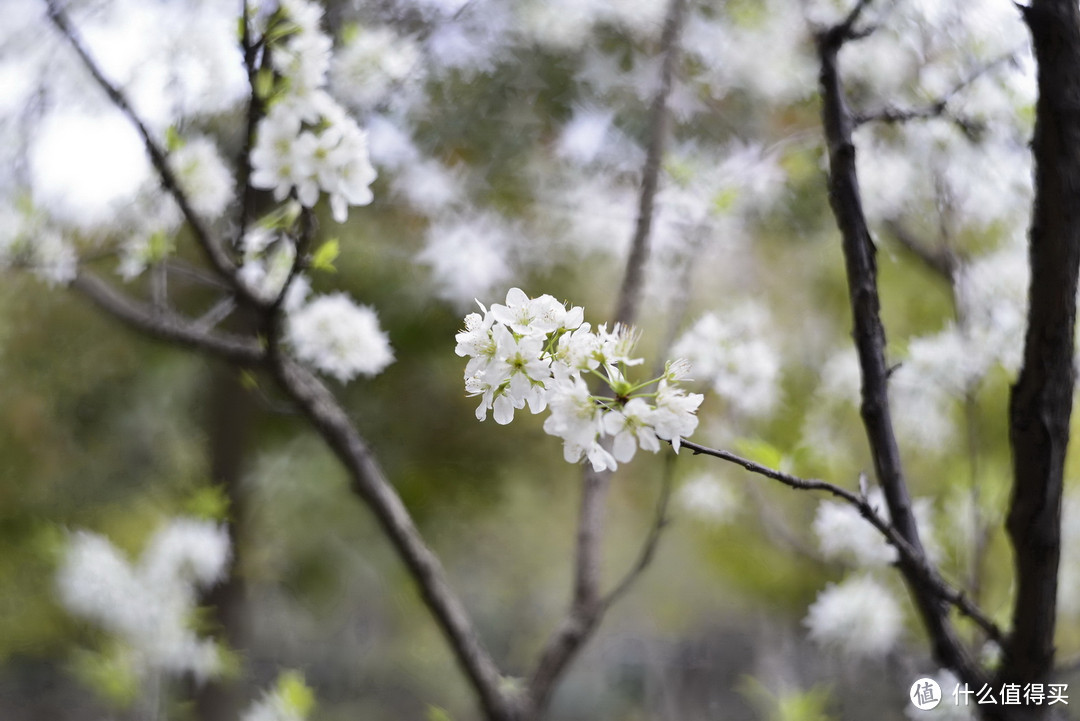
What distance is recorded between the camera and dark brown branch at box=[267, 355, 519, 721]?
78 cm

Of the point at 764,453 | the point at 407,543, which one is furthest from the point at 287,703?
the point at 764,453

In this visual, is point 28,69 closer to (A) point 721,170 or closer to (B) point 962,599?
(A) point 721,170

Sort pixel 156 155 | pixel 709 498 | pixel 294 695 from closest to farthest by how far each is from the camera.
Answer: pixel 156 155
pixel 294 695
pixel 709 498

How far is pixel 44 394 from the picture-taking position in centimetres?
216

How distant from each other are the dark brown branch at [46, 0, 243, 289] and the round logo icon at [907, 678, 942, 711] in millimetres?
825

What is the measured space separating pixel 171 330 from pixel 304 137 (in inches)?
13.7

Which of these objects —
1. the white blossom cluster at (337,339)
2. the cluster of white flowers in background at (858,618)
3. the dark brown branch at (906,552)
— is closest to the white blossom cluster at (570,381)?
the dark brown branch at (906,552)

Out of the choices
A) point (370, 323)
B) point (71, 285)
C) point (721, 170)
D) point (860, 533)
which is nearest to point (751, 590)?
point (860, 533)

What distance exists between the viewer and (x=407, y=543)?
30.8 inches

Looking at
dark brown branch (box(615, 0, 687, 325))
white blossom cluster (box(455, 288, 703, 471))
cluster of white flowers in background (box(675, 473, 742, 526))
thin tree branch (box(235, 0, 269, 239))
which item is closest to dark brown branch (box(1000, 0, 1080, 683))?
white blossom cluster (box(455, 288, 703, 471))

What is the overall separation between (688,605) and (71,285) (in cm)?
291

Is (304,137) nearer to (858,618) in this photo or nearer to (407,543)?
(407,543)

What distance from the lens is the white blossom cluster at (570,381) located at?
1.28 ft

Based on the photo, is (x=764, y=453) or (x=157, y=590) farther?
(x=157, y=590)
